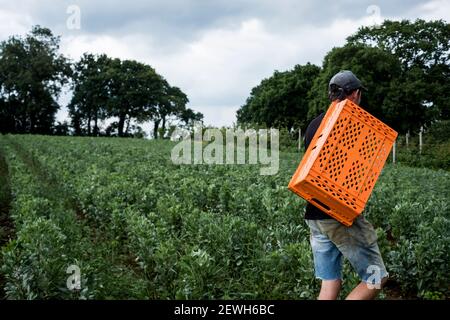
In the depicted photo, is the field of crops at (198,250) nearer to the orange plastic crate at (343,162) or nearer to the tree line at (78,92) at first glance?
the orange plastic crate at (343,162)

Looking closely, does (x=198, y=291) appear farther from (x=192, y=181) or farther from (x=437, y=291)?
(x=192, y=181)

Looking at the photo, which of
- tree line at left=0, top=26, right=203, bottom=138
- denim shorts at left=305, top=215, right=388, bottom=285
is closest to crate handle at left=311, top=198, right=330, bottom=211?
denim shorts at left=305, top=215, right=388, bottom=285

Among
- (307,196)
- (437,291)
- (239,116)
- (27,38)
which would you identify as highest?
(27,38)

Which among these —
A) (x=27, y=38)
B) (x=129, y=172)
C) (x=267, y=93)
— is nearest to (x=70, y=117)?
(x=27, y=38)

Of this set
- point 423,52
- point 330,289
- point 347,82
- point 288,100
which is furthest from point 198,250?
point 288,100

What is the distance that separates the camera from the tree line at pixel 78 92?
55562mm

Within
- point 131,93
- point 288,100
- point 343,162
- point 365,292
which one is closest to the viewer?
point 343,162

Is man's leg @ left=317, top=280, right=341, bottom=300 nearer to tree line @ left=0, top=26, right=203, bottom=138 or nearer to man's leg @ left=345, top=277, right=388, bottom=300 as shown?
man's leg @ left=345, top=277, right=388, bottom=300

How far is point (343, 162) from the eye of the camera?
333 cm

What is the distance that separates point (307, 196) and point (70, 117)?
61.2 m

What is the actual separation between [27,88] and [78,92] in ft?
23.0

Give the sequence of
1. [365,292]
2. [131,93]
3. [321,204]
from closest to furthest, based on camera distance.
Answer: [321,204] → [365,292] → [131,93]

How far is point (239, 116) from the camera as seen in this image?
264 ft

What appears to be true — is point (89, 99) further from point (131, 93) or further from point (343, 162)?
point (343, 162)
